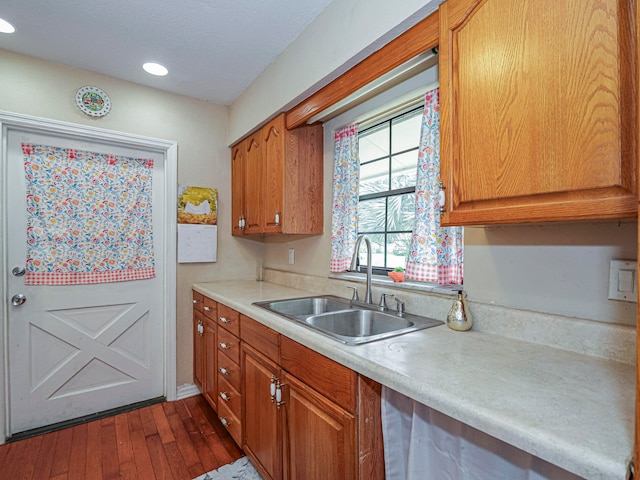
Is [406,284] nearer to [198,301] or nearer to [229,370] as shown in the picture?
[229,370]

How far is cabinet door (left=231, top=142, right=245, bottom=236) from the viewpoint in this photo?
2.67 meters

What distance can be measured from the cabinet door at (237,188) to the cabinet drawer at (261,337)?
1129 mm

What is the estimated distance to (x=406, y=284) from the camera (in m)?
1.61

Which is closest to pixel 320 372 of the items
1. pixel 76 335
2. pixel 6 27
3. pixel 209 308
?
pixel 209 308

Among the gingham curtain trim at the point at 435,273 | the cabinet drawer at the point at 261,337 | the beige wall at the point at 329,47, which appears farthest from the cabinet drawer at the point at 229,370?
the beige wall at the point at 329,47

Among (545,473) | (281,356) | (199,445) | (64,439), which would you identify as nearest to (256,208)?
(281,356)

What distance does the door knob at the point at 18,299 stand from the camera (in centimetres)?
209

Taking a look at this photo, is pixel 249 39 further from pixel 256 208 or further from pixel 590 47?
pixel 590 47

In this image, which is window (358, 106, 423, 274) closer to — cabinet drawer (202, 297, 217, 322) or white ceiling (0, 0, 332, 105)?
white ceiling (0, 0, 332, 105)

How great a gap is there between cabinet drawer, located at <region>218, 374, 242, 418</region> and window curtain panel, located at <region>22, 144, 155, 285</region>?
1.09m

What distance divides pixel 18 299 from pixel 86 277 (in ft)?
1.24

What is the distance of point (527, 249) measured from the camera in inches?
45.7

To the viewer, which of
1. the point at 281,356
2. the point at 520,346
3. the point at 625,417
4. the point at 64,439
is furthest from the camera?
the point at 64,439

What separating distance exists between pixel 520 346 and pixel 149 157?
2.71 m
